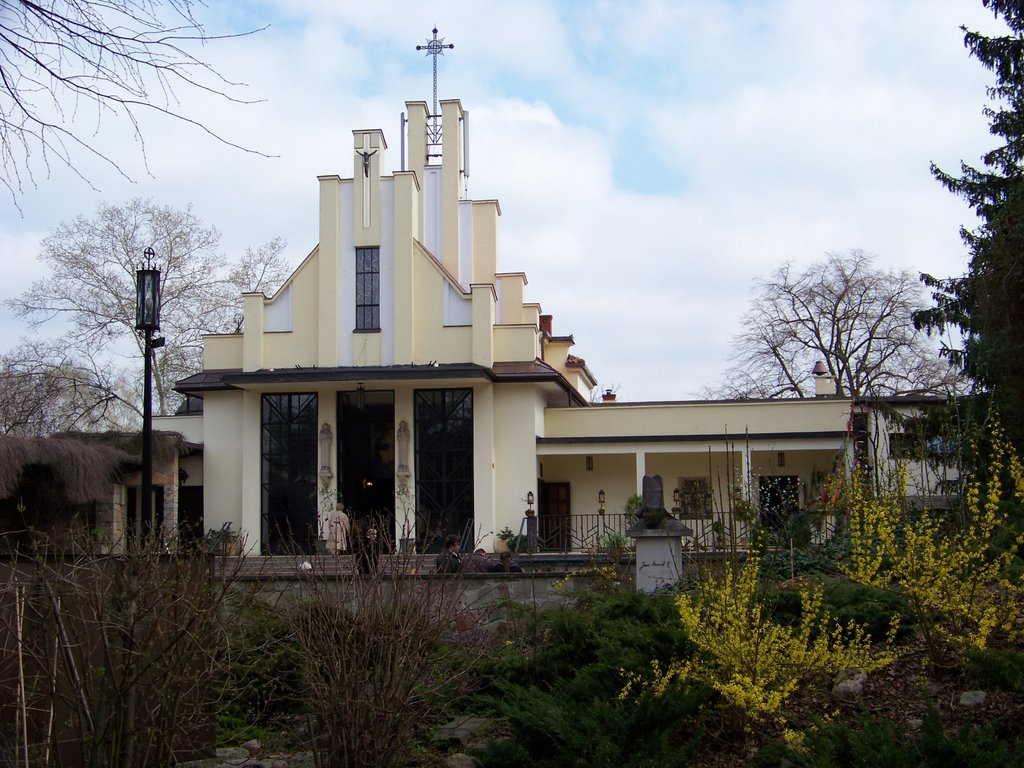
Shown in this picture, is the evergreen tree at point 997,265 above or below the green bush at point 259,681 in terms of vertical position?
above

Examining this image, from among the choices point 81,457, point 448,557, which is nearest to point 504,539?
point 81,457

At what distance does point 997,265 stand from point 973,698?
288 inches

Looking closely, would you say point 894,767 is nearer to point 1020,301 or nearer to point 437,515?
point 1020,301

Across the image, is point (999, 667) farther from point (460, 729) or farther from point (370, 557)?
point (370, 557)

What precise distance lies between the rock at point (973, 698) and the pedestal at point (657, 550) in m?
4.94

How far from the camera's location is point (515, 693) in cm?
825

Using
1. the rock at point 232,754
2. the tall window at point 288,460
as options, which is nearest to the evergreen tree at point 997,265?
the rock at point 232,754

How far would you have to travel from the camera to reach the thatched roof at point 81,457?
846 inches

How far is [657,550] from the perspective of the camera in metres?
12.9

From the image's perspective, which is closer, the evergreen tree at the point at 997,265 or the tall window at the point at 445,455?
the evergreen tree at the point at 997,265

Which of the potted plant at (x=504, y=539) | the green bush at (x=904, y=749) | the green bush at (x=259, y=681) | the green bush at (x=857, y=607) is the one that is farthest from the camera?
the potted plant at (x=504, y=539)

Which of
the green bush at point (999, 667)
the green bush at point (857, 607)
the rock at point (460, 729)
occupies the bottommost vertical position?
the rock at point (460, 729)

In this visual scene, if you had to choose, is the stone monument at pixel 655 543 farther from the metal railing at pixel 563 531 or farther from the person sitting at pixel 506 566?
the metal railing at pixel 563 531

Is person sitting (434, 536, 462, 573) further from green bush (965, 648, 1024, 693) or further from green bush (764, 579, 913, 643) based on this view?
green bush (965, 648, 1024, 693)
